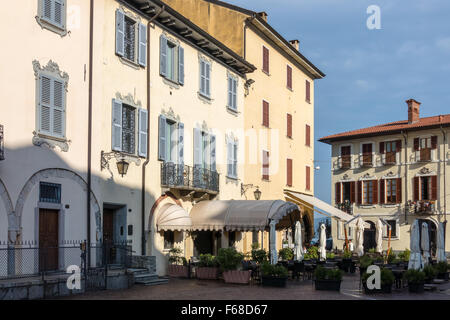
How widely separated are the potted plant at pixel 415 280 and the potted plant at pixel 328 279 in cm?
212

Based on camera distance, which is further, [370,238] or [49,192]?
[370,238]

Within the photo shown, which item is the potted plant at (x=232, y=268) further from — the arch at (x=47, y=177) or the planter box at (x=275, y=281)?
the arch at (x=47, y=177)

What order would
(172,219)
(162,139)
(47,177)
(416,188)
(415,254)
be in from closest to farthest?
(47,177)
(415,254)
(172,219)
(162,139)
(416,188)

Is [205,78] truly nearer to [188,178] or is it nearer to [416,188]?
[188,178]

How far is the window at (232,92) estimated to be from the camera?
2755 cm

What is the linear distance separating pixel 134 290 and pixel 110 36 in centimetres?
803

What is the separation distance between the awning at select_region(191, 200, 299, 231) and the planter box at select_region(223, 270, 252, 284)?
128 inches

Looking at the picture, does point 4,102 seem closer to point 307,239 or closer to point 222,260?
point 222,260

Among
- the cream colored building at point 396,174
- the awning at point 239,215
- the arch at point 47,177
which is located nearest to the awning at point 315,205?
the awning at point 239,215

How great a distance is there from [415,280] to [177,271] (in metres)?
8.37

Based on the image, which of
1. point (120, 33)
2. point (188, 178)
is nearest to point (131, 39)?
point (120, 33)

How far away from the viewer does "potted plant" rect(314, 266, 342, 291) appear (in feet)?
56.6

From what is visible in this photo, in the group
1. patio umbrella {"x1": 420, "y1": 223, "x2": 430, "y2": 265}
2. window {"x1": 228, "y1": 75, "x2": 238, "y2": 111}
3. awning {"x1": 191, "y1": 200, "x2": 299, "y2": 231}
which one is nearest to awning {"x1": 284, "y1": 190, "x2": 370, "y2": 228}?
window {"x1": 228, "y1": 75, "x2": 238, "y2": 111}

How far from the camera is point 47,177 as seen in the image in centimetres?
1642
